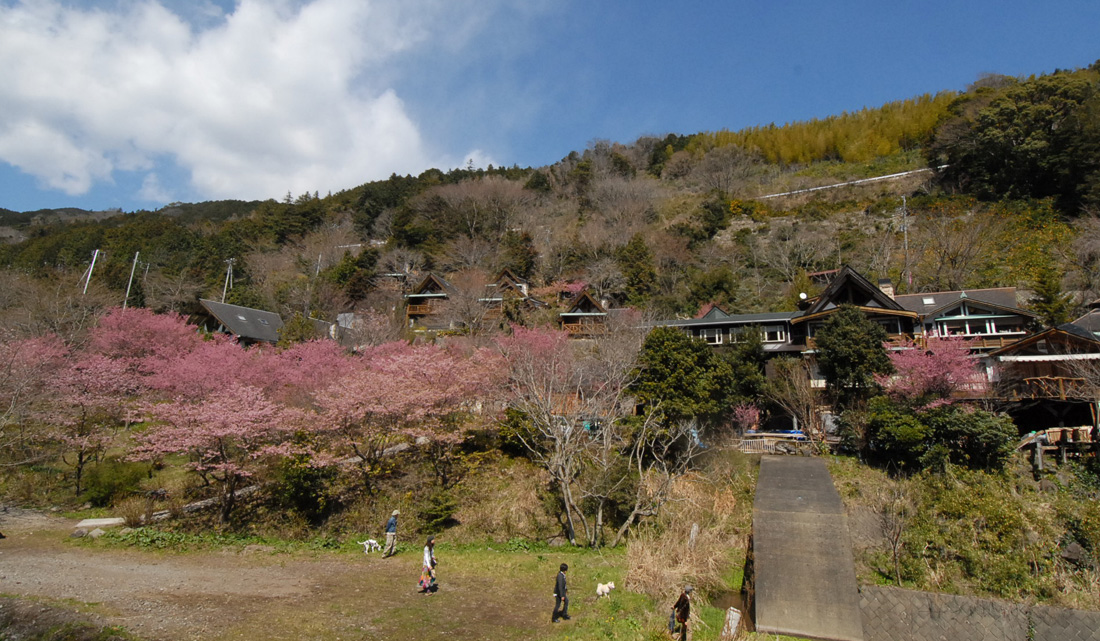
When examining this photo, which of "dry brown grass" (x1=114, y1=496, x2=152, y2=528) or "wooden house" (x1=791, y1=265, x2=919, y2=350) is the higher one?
"wooden house" (x1=791, y1=265, x2=919, y2=350)

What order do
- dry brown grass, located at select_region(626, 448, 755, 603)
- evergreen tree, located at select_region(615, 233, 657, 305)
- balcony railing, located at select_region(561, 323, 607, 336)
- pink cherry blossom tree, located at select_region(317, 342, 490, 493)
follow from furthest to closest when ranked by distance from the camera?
evergreen tree, located at select_region(615, 233, 657, 305) → balcony railing, located at select_region(561, 323, 607, 336) → pink cherry blossom tree, located at select_region(317, 342, 490, 493) → dry brown grass, located at select_region(626, 448, 755, 603)

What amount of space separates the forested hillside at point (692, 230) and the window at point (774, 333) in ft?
18.5

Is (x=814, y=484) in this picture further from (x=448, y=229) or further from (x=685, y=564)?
(x=448, y=229)


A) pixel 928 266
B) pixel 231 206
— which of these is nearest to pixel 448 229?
pixel 928 266

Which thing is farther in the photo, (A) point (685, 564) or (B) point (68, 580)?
(A) point (685, 564)

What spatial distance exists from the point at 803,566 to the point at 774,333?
1801cm

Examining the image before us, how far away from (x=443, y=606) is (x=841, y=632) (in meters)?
7.28

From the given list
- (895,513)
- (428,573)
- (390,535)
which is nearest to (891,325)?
(895,513)

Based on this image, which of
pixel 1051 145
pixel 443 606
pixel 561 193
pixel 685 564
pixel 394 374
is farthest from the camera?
pixel 561 193

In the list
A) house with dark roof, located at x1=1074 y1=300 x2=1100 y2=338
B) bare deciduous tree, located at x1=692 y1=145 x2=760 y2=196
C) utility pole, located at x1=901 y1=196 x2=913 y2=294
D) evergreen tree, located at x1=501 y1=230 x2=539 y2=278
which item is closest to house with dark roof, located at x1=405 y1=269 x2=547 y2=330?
evergreen tree, located at x1=501 y1=230 x2=539 y2=278

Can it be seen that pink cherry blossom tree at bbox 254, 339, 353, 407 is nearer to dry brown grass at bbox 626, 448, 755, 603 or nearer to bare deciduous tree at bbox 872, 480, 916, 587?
dry brown grass at bbox 626, 448, 755, 603

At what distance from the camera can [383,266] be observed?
124ft

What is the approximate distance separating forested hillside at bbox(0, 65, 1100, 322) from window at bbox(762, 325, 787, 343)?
5627mm

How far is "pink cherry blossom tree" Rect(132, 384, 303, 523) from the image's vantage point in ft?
45.9
